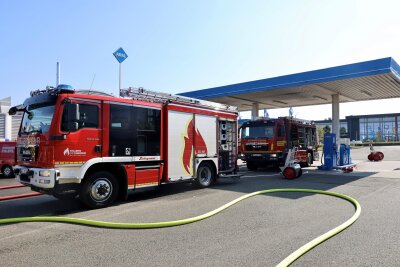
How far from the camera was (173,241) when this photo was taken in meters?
5.45

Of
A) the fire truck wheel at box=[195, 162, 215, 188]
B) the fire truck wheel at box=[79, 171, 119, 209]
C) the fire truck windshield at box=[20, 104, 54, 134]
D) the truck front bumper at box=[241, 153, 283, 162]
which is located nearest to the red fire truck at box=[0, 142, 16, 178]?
the fire truck windshield at box=[20, 104, 54, 134]

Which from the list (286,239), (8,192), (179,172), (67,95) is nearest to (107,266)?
(286,239)

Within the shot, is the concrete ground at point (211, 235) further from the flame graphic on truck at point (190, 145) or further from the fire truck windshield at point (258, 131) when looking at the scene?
the fire truck windshield at point (258, 131)

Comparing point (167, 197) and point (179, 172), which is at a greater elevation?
point (179, 172)

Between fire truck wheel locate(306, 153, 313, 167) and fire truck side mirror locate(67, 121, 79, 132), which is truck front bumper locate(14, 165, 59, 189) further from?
fire truck wheel locate(306, 153, 313, 167)

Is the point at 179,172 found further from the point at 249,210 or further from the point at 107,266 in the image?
the point at 107,266

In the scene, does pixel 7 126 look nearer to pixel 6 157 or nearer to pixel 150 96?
pixel 6 157

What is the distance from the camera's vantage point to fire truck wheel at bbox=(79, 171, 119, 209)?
7.97 metres

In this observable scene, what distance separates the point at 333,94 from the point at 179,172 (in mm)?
16953

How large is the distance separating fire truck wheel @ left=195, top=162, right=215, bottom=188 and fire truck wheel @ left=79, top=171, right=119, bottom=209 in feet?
11.4

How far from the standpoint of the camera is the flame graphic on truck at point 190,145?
10.6m

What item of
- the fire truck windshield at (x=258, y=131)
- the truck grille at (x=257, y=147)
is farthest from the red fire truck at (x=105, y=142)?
the fire truck windshield at (x=258, y=131)

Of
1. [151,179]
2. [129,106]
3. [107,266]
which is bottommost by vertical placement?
[107,266]

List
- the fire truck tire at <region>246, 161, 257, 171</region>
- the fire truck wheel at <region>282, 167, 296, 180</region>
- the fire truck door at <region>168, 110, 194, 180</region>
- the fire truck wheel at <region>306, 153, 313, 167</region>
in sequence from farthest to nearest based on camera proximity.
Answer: the fire truck wheel at <region>306, 153, 313, 167</region> < the fire truck tire at <region>246, 161, 257, 171</region> < the fire truck wheel at <region>282, 167, 296, 180</region> < the fire truck door at <region>168, 110, 194, 180</region>
